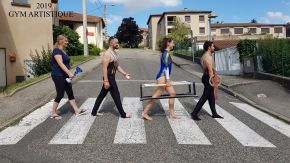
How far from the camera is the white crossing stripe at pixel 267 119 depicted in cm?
797

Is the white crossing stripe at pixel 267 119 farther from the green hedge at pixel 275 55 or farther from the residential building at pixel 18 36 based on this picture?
the residential building at pixel 18 36

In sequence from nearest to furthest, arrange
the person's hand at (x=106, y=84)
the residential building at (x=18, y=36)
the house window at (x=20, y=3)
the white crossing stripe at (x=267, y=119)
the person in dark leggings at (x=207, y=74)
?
the white crossing stripe at (x=267, y=119) < the person's hand at (x=106, y=84) < the person in dark leggings at (x=207, y=74) < the residential building at (x=18, y=36) < the house window at (x=20, y=3)

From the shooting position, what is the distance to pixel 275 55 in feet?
52.1

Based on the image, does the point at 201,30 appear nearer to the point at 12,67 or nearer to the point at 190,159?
the point at 12,67

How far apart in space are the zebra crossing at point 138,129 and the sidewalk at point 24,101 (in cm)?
31

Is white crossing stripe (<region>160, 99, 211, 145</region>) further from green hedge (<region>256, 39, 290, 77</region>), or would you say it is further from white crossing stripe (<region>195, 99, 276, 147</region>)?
green hedge (<region>256, 39, 290, 77</region>)

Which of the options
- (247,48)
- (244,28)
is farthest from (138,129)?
(244,28)

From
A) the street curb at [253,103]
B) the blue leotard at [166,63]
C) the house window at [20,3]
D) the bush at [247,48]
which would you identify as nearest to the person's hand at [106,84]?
the blue leotard at [166,63]

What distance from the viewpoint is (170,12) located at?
9044 cm

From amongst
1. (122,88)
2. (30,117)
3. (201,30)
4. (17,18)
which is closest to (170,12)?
(201,30)

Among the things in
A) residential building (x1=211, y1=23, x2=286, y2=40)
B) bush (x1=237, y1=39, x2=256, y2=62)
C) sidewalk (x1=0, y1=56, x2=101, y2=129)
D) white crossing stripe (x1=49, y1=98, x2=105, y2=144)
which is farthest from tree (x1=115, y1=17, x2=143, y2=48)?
white crossing stripe (x1=49, y1=98, x2=105, y2=144)

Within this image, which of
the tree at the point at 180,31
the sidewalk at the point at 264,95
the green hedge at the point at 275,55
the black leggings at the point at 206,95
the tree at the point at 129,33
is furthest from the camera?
the tree at the point at 129,33

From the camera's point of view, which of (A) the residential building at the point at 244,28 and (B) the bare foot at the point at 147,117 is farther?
(A) the residential building at the point at 244,28

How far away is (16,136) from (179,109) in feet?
13.8
